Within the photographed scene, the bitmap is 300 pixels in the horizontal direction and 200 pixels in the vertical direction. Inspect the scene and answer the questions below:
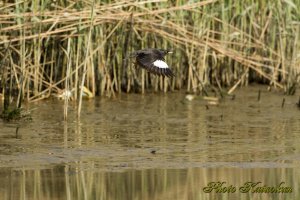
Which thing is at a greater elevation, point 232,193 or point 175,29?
point 175,29

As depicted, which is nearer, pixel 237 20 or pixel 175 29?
pixel 175 29

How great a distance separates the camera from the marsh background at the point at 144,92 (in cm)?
673

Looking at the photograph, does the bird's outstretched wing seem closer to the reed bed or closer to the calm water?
the calm water

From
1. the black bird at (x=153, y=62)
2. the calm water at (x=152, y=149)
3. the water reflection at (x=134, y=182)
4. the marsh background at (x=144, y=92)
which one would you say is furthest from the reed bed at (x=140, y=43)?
the water reflection at (x=134, y=182)

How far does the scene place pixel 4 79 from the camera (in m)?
9.39

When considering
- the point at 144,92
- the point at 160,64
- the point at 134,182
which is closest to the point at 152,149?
the point at 160,64

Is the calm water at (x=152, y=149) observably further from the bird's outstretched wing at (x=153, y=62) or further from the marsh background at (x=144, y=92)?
the bird's outstretched wing at (x=153, y=62)

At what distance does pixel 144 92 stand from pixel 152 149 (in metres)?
3.16

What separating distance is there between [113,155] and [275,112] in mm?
3055

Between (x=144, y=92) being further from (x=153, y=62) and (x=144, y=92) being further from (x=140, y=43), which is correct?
(x=153, y=62)

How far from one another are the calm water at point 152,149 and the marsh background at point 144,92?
13mm

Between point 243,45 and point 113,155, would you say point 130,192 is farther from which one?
point 243,45

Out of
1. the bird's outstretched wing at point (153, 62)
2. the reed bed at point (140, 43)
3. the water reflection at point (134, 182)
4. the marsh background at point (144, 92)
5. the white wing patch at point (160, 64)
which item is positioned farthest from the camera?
the reed bed at point (140, 43)

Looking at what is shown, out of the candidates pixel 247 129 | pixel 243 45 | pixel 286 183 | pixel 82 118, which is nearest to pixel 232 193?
pixel 286 183
